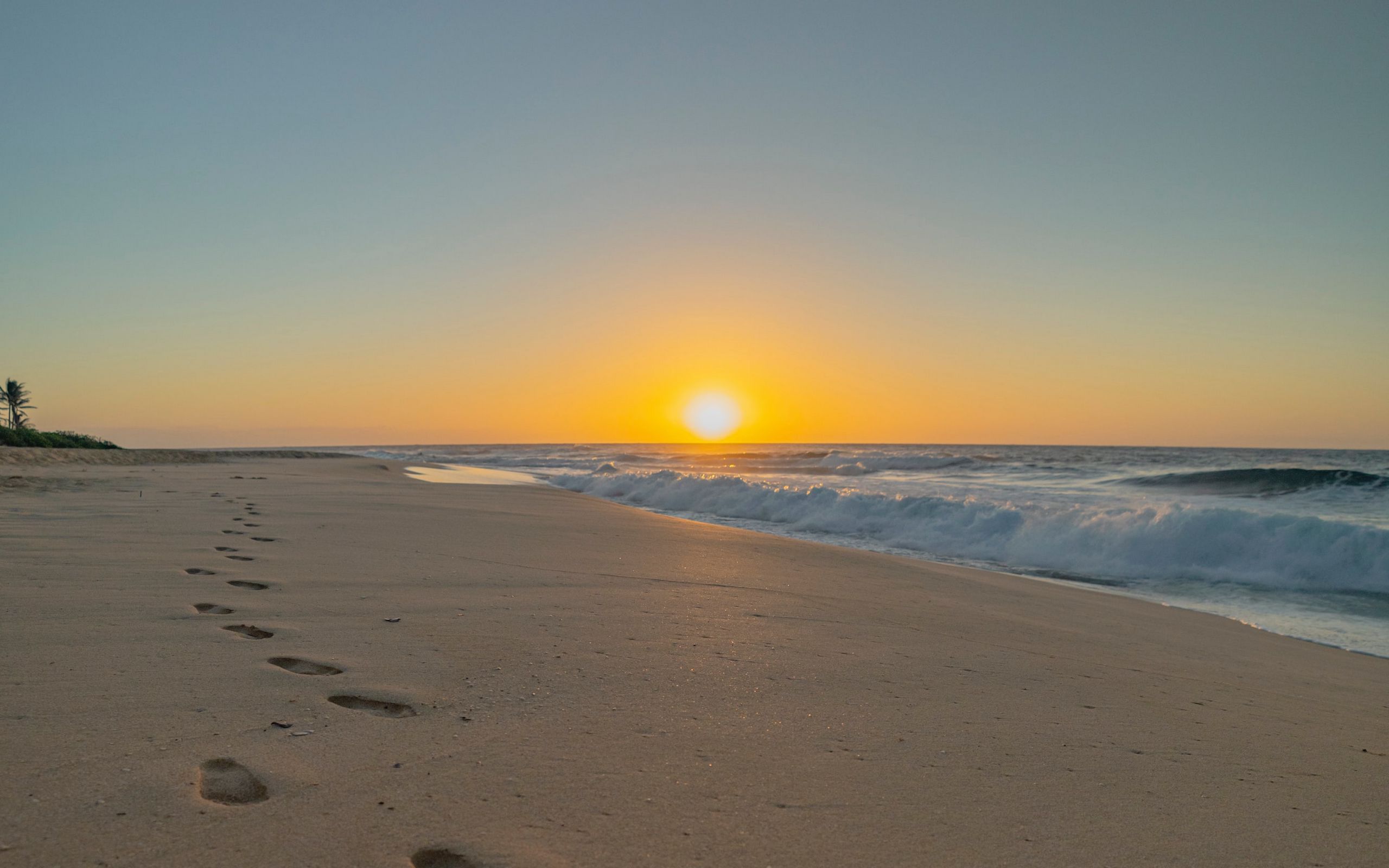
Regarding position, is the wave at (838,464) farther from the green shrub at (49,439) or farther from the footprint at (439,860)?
the footprint at (439,860)

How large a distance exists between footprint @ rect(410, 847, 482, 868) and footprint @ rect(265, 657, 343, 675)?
1226mm

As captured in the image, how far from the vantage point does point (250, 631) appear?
118 inches

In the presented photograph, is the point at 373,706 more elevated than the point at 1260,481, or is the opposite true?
the point at 1260,481

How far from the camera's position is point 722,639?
3357 mm

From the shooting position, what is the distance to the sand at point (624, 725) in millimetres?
1606

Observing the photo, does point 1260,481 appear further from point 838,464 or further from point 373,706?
point 373,706

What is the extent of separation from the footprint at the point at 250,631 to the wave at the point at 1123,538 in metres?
7.48

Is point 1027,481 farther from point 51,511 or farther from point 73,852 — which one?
point 73,852

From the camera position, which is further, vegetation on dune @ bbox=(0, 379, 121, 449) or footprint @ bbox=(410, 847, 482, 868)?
vegetation on dune @ bbox=(0, 379, 121, 449)

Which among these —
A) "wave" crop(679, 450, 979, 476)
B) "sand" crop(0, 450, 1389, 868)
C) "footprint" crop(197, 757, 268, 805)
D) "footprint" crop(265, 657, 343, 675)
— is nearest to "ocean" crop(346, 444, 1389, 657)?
"sand" crop(0, 450, 1389, 868)

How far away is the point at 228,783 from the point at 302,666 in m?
0.93

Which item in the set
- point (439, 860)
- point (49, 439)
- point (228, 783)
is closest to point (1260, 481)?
point (439, 860)

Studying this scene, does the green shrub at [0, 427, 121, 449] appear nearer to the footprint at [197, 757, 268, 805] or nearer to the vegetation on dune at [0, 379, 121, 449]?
the vegetation on dune at [0, 379, 121, 449]

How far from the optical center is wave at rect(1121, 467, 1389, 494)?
718 inches
